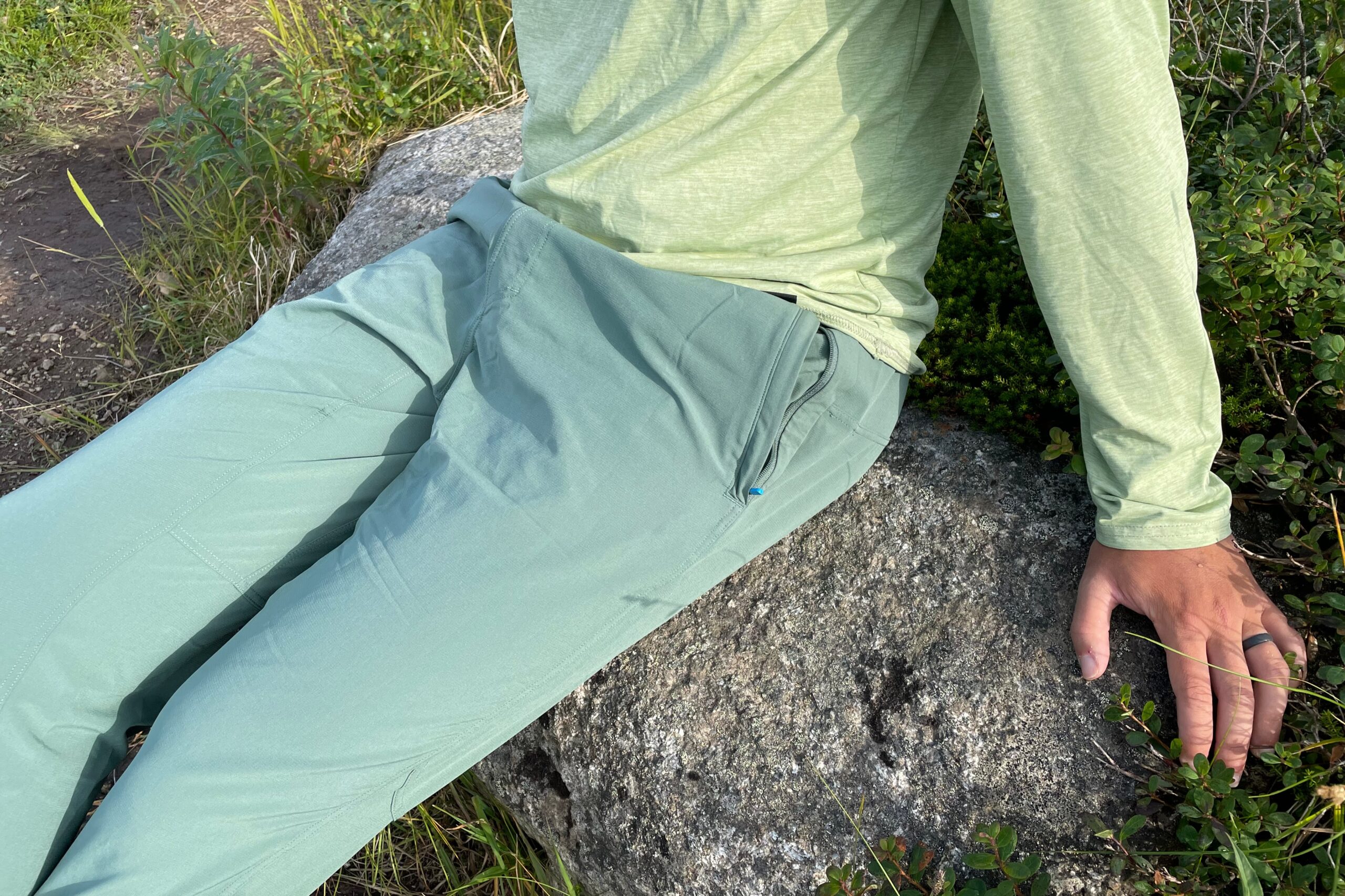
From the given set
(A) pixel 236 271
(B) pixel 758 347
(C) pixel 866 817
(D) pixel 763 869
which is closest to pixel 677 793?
(D) pixel 763 869

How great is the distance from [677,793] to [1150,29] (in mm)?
1534

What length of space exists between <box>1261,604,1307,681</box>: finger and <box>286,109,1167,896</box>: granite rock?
0.18 m

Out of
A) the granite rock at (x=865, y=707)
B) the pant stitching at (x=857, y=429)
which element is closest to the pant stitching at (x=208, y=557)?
the granite rock at (x=865, y=707)

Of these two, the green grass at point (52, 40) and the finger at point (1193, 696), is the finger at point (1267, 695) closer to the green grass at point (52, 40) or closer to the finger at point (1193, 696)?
the finger at point (1193, 696)

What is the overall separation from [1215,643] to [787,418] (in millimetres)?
801

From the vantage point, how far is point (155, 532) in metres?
1.61

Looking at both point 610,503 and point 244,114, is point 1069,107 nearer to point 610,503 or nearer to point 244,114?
point 610,503

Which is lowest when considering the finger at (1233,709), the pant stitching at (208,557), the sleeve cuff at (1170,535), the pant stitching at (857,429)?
the finger at (1233,709)

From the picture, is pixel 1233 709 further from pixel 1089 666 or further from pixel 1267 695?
pixel 1089 666

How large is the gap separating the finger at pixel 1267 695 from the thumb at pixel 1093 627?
22 centimetres

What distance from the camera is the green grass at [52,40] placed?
5543mm

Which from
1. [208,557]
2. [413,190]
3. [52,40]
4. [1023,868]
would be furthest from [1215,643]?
[52,40]

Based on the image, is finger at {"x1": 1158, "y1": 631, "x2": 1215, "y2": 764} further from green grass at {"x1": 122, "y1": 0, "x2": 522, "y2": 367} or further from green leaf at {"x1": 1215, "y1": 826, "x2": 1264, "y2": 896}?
green grass at {"x1": 122, "y1": 0, "x2": 522, "y2": 367}

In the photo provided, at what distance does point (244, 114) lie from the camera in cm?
372
